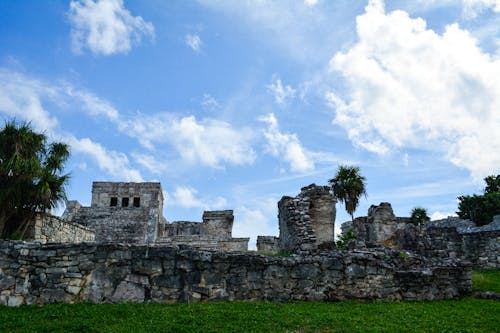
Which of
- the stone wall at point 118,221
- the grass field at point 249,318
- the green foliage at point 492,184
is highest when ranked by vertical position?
the green foliage at point 492,184

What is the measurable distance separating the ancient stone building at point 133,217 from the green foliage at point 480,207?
80.8 ft

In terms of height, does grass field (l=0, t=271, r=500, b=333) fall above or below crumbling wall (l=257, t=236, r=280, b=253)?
below

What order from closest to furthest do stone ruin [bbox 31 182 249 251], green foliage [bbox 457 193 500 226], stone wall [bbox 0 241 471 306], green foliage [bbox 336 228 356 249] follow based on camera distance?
stone wall [bbox 0 241 471 306] < green foliage [bbox 336 228 356 249] < stone ruin [bbox 31 182 249 251] < green foliage [bbox 457 193 500 226]

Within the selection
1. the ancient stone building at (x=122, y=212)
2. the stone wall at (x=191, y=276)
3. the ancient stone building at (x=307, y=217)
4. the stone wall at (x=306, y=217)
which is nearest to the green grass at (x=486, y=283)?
the stone wall at (x=191, y=276)

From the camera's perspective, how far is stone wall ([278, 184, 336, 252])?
1578 centimetres

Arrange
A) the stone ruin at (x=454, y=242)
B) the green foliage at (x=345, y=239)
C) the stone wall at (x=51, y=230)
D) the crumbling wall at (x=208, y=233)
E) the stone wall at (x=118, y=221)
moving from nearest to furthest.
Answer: the stone wall at (x=51, y=230) → the stone ruin at (x=454, y=242) → the green foliage at (x=345, y=239) → the crumbling wall at (x=208, y=233) → the stone wall at (x=118, y=221)

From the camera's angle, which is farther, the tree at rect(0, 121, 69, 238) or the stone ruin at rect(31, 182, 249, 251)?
the stone ruin at rect(31, 182, 249, 251)

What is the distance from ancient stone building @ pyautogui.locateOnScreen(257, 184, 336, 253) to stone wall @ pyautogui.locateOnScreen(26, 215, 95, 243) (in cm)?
854

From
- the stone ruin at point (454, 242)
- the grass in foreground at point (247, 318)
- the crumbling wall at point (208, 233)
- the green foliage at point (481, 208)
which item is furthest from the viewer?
the green foliage at point (481, 208)

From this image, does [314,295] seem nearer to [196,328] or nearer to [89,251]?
[196,328]

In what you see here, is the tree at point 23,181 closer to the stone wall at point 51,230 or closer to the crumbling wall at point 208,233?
the stone wall at point 51,230

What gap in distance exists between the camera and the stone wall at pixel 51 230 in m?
14.4

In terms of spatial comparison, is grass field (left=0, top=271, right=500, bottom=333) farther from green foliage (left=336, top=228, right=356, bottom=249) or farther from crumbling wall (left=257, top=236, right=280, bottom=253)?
crumbling wall (left=257, top=236, right=280, bottom=253)

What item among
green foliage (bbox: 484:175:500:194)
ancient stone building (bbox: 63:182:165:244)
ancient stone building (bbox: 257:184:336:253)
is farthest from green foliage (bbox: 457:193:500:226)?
ancient stone building (bbox: 63:182:165:244)
